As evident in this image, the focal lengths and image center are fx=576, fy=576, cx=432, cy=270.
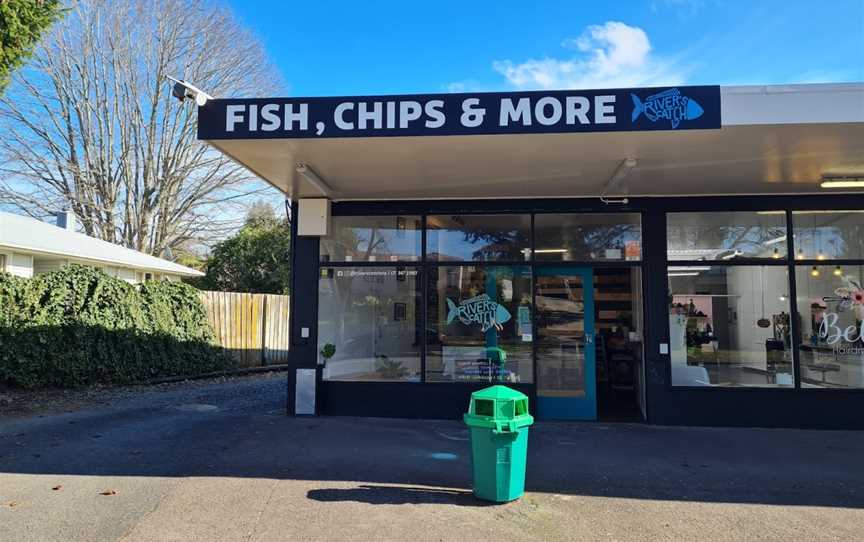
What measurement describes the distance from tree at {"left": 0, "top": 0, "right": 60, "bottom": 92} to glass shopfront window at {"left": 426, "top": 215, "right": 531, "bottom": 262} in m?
6.02

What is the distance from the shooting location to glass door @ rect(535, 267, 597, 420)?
8641 mm

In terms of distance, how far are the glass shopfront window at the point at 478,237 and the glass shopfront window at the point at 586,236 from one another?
0.24 metres

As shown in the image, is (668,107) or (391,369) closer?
(668,107)

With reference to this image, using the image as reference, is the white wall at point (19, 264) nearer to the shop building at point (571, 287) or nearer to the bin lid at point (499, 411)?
the shop building at point (571, 287)

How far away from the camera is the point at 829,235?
8461 millimetres

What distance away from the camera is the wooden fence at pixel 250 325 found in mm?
15522

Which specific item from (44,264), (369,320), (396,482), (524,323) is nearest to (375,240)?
(369,320)

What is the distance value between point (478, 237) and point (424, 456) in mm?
3623

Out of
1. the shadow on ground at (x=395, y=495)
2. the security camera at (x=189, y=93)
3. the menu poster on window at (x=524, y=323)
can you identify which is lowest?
the shadow on ground at (x=395, y=495)

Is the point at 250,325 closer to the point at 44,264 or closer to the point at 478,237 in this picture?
the point at 44,264

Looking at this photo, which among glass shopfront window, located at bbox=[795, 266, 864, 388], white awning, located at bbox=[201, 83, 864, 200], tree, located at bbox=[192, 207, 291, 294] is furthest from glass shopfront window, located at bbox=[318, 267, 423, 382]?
tree, located at bbox=[192, 207, 291, 294]

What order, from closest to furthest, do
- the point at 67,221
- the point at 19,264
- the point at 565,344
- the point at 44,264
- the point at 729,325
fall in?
the point at 729,325, the point at 565,344, the point at 19,264, the point at 44,264, the point at 67,221

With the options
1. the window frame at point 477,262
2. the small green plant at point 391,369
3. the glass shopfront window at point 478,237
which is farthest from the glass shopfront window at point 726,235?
the small green plant at point 391,369

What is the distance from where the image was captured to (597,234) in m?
8.81
